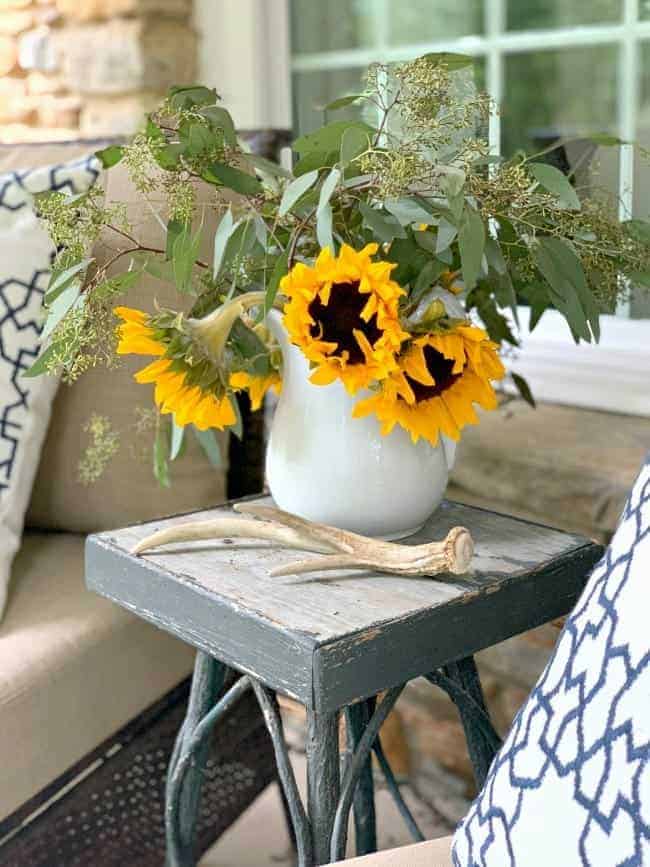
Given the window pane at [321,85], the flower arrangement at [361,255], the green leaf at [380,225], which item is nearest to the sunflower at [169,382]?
the flower arrangement at [361,255]

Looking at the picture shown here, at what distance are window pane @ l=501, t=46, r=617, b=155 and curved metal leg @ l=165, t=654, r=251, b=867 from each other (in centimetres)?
358

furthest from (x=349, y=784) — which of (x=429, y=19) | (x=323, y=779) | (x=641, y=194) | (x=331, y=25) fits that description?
(x=429, y=19)

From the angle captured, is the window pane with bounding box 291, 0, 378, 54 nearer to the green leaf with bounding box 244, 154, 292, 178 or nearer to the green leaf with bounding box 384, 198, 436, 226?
the green leaf with bounding box 244, 154, 292, 178

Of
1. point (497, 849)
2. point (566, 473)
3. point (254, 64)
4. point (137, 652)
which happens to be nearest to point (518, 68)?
point (254, 64)

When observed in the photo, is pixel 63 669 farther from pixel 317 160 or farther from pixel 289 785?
pixel 317 160

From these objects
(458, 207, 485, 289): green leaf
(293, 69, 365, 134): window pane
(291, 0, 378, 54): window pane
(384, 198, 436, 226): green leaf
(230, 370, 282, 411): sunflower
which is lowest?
(230, 370, 282, 411): sunflower

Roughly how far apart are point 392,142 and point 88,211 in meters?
0.29

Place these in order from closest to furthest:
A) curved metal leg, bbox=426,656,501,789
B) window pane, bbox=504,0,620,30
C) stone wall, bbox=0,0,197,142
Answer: curved metal leg, bbox=426,656,501,789, stone wall, bbox=0,0,197,142, window pane, bbox=504,0,620,30

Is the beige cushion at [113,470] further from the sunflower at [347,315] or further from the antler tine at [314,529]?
the sunflower at [347,315]

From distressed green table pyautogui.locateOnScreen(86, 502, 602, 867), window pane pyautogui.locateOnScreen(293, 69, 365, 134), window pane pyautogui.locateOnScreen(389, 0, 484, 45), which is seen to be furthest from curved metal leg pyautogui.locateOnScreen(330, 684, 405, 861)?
window pane pyautogui.locateOnScreen(389, 0, 484, 45)

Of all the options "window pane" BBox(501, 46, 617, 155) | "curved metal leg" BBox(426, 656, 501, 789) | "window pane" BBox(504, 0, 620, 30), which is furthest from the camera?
"window pane" BBox(501, 46, 617, 155)

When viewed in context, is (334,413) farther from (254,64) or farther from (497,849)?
(254,64)

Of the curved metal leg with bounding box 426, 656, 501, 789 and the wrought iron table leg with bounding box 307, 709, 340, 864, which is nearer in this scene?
the wrought iron table leg with bounding box 307, 709, 340, 864

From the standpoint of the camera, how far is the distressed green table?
2.83 ft
